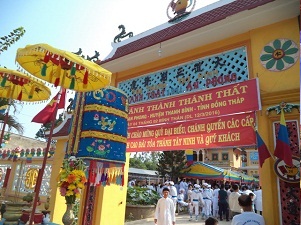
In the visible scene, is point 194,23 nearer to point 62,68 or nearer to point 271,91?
point 271,91

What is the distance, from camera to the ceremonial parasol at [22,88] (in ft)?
17.1

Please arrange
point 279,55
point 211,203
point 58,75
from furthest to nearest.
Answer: point 211,203
point 58,75
point 279,55

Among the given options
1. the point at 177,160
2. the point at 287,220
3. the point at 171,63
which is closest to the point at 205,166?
the point at 177,160

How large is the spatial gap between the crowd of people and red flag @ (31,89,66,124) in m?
3.19

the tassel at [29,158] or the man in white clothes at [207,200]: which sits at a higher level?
the tassel at [29,158]

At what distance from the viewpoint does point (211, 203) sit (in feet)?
41.1

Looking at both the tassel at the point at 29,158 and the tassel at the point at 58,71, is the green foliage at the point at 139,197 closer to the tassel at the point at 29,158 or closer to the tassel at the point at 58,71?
the tassel at the point at 29,158

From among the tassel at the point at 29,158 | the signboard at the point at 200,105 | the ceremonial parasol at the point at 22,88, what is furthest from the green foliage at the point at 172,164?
the ceremonial parasol at the point at 22,88

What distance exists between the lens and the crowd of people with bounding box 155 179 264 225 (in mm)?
3290

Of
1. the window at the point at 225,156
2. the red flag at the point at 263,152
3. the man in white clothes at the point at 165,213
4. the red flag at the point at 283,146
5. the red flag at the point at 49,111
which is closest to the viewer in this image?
the red flag at the point at 283,146

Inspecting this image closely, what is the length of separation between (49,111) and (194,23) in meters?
3.64

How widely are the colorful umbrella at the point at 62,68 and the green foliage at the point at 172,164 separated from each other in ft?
65.8

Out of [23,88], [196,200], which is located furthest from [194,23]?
[196,200]

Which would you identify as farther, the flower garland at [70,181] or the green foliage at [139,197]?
the green foliage at [139,197]
